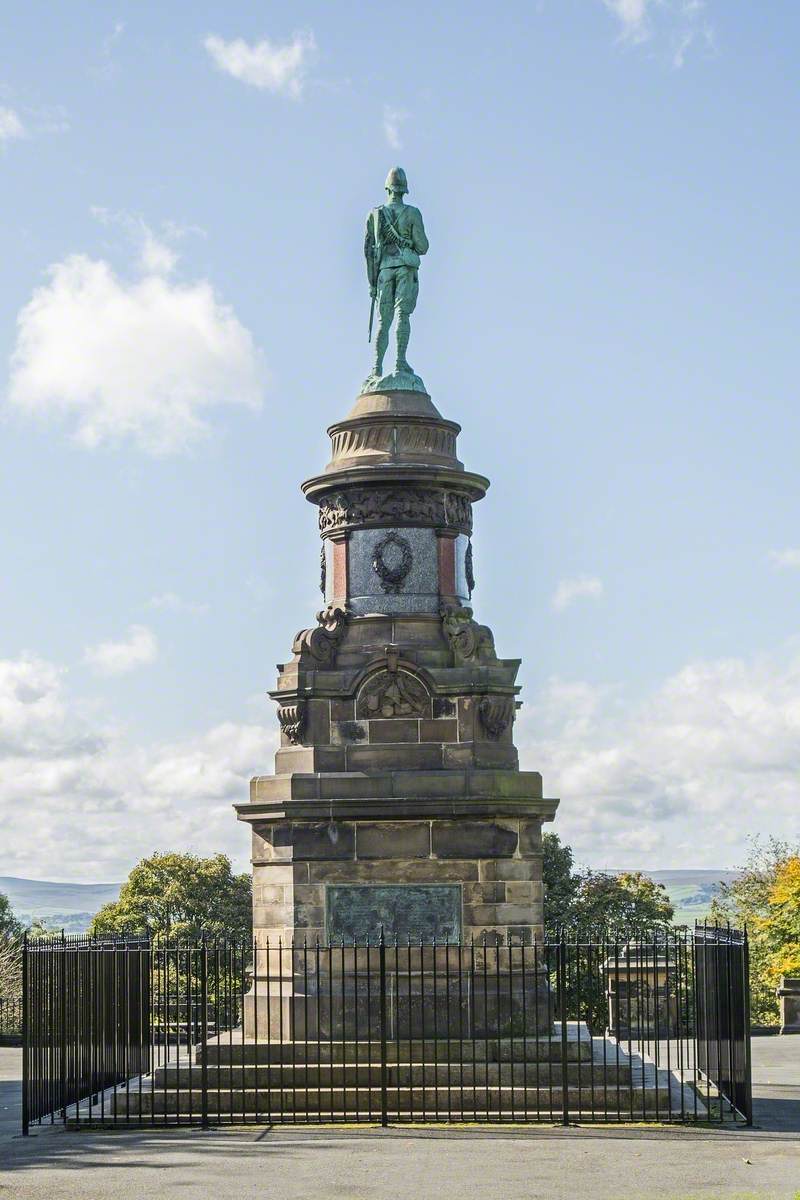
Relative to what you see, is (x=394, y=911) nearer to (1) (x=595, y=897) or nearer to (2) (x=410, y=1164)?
(2) (x=410, y=1164)

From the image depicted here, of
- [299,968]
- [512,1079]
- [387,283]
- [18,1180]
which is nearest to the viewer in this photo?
[18,1180]

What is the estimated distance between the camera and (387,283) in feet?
84.2

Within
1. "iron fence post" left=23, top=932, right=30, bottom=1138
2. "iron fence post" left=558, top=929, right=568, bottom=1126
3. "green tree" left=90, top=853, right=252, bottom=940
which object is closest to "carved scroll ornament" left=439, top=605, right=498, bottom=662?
"iron fence post" left=558, top=929, right=568, bottom=1126

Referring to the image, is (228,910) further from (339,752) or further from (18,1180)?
(18,1180)

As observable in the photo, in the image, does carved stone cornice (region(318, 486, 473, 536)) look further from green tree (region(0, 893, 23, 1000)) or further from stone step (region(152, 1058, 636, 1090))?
green tree (region(0, 893, 23, 1000))

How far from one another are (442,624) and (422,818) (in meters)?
2.72

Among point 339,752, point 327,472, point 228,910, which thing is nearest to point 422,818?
point 339,752

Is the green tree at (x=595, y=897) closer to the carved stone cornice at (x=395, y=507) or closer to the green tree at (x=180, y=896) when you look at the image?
the green tree at (x=180, y=896)

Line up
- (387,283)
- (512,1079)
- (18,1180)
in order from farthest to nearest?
(387,283), (512,1079), (18,1180)

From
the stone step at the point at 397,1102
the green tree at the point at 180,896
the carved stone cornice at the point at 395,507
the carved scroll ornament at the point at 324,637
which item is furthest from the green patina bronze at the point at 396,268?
the green tree at the point at 180,896

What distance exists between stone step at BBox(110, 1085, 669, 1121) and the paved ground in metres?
0.72

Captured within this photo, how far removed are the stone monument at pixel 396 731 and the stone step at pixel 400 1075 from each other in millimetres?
912

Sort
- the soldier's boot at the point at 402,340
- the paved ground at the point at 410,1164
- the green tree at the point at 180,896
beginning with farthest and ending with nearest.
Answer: the green tree at the point at 180,896 < the soldier's boot at the point at 402,340 < the paved ground at the point at 410,1164

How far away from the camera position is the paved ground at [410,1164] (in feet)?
53.2
